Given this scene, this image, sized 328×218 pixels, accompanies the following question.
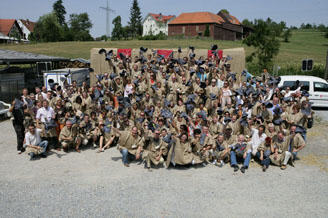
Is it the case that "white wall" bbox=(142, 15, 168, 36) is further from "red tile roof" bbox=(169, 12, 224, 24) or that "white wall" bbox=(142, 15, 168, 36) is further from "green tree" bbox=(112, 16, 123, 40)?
"red tile roof" bbox=(169, 12, 224, 24)

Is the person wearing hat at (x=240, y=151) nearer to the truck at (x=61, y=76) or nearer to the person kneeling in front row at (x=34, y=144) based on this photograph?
the person kneeling in front row at (x=34, y=144)

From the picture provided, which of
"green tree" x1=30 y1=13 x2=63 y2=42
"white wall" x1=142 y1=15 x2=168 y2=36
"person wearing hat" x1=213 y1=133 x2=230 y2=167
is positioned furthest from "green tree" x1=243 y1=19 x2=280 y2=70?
"white wall" x1=142 y1=15 x2=168 y2=36

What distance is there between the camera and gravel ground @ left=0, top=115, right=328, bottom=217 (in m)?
5.63

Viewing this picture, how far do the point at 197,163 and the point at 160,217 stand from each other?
261 centimetres

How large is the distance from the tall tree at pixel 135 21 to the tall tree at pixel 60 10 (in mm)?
24769

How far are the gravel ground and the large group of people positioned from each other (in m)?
0.43

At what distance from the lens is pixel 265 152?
7.81 m

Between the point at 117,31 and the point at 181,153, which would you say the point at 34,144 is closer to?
the point at 181,153

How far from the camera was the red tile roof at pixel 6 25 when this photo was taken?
7662 cm

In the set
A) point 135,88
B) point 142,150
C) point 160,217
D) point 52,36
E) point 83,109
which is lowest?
point 160,217

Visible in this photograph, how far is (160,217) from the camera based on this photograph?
541 centimetres

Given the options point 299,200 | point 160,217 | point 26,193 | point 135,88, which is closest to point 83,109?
point 135,88

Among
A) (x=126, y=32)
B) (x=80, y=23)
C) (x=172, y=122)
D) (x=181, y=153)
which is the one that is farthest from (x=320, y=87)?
(x=80, y=23)

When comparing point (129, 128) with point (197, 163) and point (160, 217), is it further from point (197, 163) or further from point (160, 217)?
point (160, 217)
